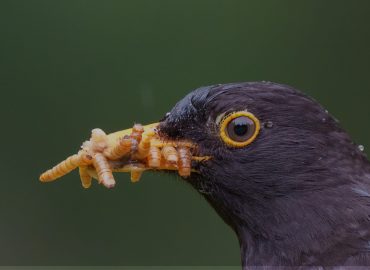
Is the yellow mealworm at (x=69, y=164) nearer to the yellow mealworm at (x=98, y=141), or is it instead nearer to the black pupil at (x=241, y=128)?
the yellow mealworm at (x=98, y=141)

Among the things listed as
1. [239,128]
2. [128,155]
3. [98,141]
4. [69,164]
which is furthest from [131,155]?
[239,128]

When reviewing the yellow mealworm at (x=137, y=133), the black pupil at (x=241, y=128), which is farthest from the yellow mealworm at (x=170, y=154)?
the black pupil at (x=241, y=128)

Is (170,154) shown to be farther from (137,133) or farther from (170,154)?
(137,133)

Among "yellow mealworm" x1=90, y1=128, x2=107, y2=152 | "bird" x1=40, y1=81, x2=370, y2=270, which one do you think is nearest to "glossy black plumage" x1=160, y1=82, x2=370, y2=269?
"bird" x1=40, y1=81, x2=370, y2=270

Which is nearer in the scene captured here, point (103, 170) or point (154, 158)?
point (103, 170)

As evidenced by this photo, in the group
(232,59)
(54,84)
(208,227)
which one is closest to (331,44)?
(232,59)

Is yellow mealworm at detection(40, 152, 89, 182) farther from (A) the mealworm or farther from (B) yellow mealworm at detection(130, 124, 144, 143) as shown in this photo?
(A) the mealworm

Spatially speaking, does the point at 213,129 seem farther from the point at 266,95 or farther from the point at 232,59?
the point at 232,59

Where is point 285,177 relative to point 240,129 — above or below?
below

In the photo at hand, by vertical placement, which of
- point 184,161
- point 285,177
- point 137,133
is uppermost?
point 137,133
